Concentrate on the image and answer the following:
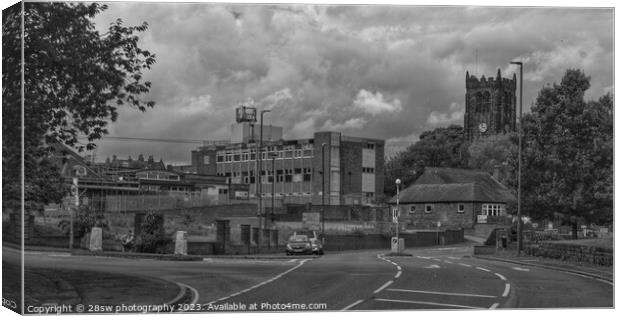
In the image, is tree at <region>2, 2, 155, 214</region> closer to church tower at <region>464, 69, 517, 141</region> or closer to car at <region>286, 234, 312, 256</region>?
church tower at <region>464, 69, 517, 141</region>

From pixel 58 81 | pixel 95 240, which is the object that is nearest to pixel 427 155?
pixel 95 240

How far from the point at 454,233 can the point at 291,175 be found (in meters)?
12.4

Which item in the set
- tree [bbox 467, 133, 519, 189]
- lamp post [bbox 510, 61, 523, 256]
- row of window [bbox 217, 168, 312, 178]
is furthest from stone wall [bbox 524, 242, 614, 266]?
row of window [bbox 217, 168, 312, 178]

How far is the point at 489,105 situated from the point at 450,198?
210 inches

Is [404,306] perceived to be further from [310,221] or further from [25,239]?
[25,239]

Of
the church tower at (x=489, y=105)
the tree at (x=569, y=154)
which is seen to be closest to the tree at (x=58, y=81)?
the church tower at (x=489, y=105)

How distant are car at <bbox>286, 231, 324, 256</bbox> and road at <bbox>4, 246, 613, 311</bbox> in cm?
626

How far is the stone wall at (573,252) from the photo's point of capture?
81.8 ft

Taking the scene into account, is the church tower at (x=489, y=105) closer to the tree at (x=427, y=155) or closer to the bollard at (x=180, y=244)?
the tree at (x=427, y=155)

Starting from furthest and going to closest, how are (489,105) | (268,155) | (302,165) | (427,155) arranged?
1. (427,155)
2. (489,105)
3. (302,165)
4. (268,155)

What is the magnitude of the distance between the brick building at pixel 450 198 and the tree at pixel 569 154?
221 centimetres

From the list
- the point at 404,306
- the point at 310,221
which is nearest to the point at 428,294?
the point at 404,306

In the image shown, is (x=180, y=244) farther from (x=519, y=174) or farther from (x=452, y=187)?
(x=519, y=174)

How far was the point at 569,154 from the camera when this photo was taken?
2834 cm
